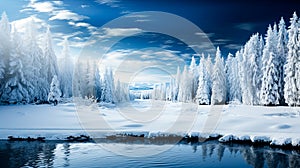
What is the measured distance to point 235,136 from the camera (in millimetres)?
29703

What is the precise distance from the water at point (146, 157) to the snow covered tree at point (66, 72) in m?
42.2

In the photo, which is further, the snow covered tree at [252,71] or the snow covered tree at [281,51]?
the snow covered tree at [252,71]

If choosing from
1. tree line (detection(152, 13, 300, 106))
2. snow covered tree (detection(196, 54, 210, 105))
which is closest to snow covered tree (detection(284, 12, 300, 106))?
tree line (detection(152, 13, 300, 106))

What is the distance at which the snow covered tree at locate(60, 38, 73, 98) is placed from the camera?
69.3 meters

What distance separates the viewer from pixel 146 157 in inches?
880

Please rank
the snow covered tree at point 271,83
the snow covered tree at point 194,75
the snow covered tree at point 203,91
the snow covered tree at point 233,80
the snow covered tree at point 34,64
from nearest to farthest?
the snow covered tree at point 34,64
the snow covered tree at point 271,83
the snow covered tree at point 233,80
the snow covered tree at point 203,91
the snow covered tree at point 194,75

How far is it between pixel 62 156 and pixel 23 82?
85.6 ft

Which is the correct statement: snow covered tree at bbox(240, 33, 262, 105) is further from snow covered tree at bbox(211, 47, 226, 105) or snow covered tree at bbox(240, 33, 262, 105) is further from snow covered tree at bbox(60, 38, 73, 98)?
snow covered tree at bbox(60, 38, 73, 98)

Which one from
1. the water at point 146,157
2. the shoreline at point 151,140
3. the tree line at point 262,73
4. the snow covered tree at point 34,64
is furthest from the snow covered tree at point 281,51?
the snow covered tree at point 34,64

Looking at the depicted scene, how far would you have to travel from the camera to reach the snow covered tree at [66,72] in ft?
227

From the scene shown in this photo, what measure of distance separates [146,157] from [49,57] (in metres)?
42.3

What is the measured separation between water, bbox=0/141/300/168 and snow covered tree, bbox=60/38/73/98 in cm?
4224

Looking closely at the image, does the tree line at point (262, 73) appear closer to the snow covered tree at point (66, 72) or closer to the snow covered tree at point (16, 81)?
the snow covered tree at point (66, 72)

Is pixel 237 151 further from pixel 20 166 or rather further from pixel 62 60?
pixel 62 60
